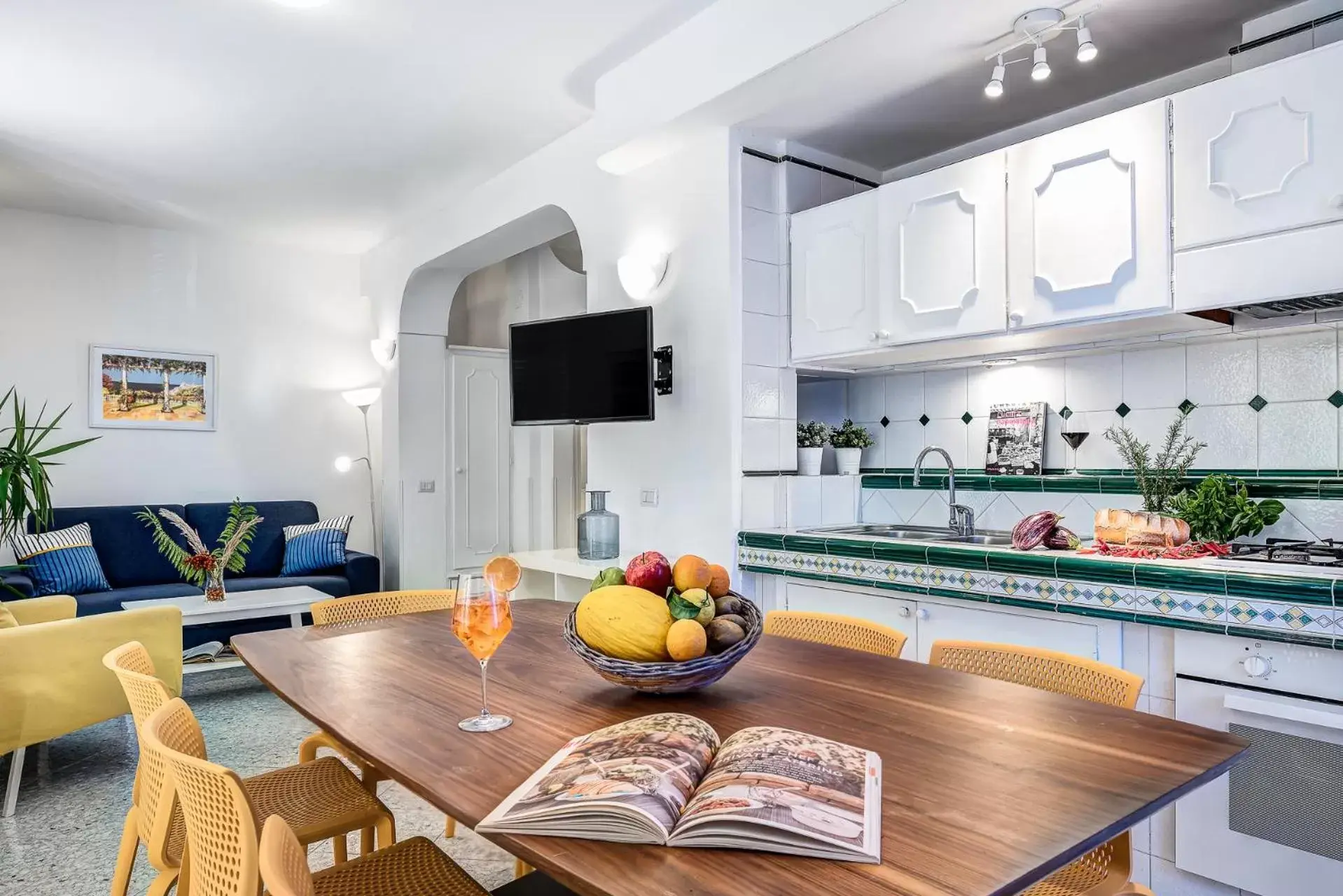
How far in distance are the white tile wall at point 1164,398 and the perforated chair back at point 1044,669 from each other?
4.66ft

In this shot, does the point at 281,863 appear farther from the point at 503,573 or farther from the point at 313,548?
the point at 313,548

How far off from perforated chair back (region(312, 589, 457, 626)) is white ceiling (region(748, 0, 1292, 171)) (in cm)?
200

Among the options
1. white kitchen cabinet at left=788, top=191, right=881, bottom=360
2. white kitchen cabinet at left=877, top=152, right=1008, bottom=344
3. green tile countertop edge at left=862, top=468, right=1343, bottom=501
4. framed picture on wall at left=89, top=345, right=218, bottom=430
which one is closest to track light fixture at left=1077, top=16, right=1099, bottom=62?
white kitchen cabinet at left=877, top=152, right=1008, bottom=344

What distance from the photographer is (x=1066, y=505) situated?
2990 mm

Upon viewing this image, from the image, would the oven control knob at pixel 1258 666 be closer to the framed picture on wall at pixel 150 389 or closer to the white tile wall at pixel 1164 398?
the white tile wall at pixel 1164 398

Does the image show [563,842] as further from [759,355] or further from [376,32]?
[376,32]

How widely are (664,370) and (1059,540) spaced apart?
64.8 inches

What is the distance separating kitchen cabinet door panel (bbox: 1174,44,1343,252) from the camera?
1991mm

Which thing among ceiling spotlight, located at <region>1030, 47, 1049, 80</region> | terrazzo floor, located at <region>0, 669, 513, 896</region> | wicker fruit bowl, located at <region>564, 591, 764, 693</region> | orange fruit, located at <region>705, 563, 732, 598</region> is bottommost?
terrazzo floor, located at <region>0, 669, 513, 896</region>

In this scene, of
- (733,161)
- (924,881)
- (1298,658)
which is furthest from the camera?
(733,161)

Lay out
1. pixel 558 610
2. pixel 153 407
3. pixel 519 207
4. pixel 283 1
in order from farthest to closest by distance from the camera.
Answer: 1. pixel 153 407
2. pixel 519 207
3. pixel 283 1
4. pixel 558 610

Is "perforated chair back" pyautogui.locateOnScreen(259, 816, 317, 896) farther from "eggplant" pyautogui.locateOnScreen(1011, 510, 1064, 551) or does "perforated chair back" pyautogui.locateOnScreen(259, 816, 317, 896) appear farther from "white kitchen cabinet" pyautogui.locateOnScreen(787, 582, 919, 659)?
"eggplant" pyautogui.locateOnScreen(1011, 510, 1064, 551)

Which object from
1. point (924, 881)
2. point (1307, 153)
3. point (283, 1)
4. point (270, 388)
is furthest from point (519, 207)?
point (924, 881)

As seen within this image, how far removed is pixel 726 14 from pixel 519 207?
187cm
